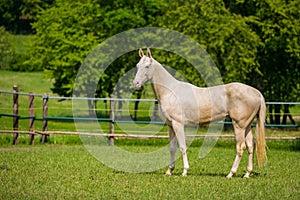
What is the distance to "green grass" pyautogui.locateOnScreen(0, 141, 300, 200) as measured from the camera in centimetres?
812

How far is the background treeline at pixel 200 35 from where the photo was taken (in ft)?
76.9

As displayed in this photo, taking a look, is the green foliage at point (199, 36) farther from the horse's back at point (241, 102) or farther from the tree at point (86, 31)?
the horse's back at point (241, 102)

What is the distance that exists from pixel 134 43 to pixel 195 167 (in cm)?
1685

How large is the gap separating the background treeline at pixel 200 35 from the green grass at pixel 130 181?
11.0m

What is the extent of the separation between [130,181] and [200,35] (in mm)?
15224

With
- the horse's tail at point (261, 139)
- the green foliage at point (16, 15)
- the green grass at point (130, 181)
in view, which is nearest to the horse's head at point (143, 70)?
the green grass at point (130, 181)

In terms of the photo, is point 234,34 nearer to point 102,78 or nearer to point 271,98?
point 271,98

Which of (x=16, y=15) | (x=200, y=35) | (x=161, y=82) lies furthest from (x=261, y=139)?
(x=16, y=15)

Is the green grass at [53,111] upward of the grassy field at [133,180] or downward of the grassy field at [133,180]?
downward

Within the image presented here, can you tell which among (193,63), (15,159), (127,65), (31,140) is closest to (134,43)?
(127,65)

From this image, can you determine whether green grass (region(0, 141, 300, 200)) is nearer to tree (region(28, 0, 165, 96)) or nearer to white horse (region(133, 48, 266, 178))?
white horse (region(133, 48, 266, 178))

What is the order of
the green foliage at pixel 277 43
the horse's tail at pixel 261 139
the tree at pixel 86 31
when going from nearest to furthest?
the horse's tail at pixel 261 139 < the green foliage at pixel 277 43 < the tree at pixel 86 31

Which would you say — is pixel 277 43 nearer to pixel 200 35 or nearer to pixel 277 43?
pixel 277 43

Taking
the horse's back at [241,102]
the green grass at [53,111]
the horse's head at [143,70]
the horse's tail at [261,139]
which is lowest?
the green grass at [53,111]
